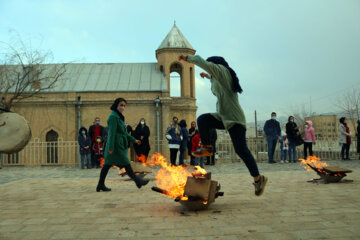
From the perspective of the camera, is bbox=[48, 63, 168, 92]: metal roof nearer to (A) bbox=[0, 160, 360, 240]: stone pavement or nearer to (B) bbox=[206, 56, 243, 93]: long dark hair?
(A) bbox=[0, 160, 360, 240]: stone pavement

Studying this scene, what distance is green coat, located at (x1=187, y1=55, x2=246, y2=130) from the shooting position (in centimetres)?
475

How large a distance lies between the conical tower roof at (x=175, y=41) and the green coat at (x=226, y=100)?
Answer: 2467 cm

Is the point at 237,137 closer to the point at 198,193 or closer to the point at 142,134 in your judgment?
the point at 198,193

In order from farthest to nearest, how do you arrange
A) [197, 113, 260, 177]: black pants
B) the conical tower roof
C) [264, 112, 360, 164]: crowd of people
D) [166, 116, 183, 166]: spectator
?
the conical tower roof, [264, 112, 360, 164]: crowd of people, [166, 116, 183, 166]: spectator, [197, 113, 260, 177]: black pants

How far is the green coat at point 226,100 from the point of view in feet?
15.6

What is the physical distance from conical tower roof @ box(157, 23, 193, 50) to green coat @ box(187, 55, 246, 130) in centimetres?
2467

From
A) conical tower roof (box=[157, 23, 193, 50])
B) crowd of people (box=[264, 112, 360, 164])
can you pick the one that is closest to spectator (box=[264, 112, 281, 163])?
crowd of people (box=[264, 112, 360, 164])

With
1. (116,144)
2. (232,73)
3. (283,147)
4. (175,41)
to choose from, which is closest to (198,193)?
(232,73)

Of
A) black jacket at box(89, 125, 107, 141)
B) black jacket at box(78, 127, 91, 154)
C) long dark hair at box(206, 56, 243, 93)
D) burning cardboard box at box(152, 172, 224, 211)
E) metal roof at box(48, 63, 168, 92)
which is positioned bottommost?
burning cardboard box at box(152, 172, 224, 211)

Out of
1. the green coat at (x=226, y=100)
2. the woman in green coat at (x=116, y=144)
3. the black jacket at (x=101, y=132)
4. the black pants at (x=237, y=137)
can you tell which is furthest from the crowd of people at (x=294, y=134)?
the green coat at (x=226, y=100)

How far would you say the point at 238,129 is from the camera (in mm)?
4859

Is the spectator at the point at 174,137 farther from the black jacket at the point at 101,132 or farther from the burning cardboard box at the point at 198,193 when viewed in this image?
the burning cardboard box at the point at 198,193

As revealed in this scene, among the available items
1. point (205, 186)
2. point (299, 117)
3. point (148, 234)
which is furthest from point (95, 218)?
point (299, 117)

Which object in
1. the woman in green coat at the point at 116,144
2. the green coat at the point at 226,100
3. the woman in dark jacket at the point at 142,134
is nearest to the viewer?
the green coat at the point at 226,100
